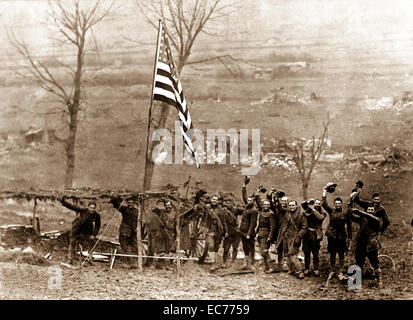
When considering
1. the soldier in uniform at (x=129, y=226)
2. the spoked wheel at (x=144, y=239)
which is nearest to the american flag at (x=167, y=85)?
the soldier in uniform at (x=129, y=226)

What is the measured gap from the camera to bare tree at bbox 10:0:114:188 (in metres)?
18.6

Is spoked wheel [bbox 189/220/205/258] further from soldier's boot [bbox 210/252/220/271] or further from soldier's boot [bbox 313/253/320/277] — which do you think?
soldier's boot [bbox 313/253/320/277]

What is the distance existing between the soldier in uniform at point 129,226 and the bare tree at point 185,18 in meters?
4.17

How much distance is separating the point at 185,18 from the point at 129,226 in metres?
8.21

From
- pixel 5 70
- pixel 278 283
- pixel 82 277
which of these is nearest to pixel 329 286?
pixel 278 283

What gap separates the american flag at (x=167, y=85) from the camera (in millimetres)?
12492

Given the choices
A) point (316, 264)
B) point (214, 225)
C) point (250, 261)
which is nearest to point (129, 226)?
point (214, 225)

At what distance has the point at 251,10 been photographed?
1792 centimetres

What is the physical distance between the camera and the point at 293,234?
41.9 ft

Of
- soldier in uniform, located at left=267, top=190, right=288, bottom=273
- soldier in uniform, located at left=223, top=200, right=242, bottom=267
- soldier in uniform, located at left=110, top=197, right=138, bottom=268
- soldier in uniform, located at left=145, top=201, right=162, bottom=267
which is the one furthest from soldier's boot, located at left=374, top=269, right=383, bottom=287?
soldier in uniform, located at left=110, top=197, right=138, bottom=268

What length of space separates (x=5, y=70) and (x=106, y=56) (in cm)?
367

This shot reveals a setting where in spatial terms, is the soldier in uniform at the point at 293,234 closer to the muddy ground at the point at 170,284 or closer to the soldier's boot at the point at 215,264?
the muddy ground at the point at 170,284

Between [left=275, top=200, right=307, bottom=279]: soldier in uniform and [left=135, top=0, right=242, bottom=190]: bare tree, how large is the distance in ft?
20.5

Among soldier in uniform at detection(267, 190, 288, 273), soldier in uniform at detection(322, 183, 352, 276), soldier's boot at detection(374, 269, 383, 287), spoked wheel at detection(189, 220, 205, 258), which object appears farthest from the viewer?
spoked wheel at detection(189, 220, 205, 258)
